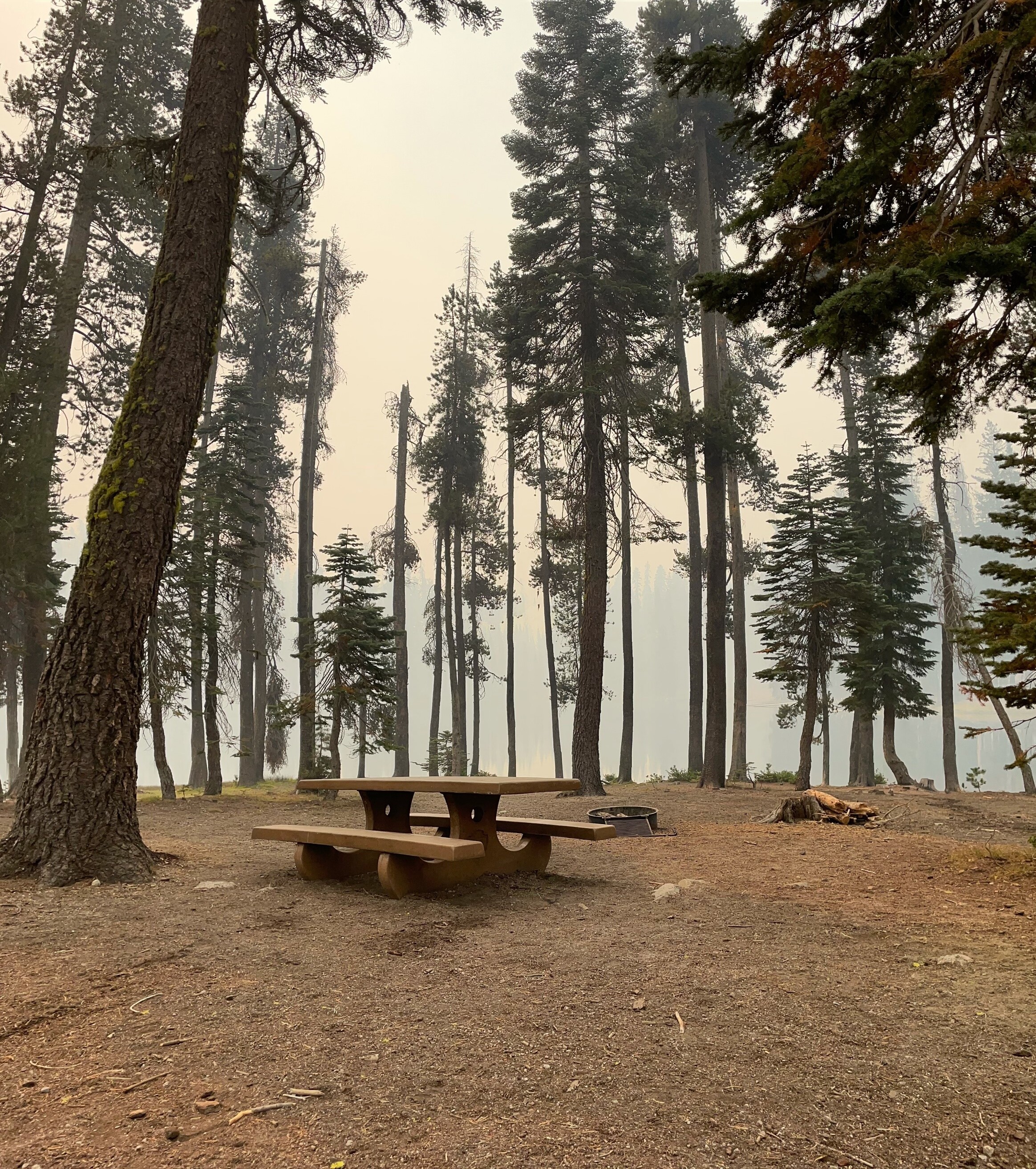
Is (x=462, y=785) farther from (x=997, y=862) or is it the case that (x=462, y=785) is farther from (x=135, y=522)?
(x=997, y=862)

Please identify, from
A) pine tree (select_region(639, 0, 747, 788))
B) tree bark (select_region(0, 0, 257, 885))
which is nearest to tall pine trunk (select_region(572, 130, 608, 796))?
pine tree (select_region(639, 0, 747, 788))

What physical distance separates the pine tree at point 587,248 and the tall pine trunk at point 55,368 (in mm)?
8380

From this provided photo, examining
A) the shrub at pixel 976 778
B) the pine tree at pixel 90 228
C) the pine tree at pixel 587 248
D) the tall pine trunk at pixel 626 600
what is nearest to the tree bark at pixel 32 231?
the pine tree at pixel 90 228

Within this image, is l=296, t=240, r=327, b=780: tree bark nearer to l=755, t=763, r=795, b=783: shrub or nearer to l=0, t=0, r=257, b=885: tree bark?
l=0, t=0, r=257, b=885: tree bark

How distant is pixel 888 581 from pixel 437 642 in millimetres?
15692

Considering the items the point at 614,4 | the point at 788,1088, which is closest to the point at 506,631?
the point at 614,4

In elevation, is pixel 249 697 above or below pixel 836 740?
above

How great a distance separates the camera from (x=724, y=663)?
17.1 meters

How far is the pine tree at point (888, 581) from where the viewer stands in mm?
20234

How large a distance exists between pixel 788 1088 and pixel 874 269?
152 inches

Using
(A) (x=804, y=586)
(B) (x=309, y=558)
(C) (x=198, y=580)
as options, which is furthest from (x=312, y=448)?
(A) (x=804, y=586)

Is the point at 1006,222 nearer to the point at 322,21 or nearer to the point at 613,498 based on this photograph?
the point at 322,21

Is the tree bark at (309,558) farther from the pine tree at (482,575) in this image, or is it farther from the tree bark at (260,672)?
the pine tree at (482,575)

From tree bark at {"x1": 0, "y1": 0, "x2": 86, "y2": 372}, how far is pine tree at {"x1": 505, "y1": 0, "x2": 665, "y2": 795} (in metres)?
8.76
